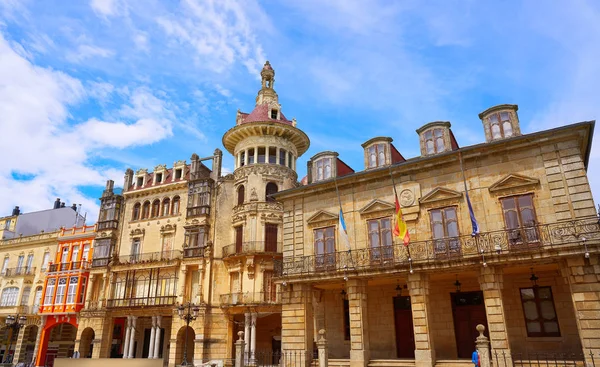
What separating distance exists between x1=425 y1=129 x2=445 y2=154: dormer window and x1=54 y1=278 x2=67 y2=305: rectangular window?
115 ft

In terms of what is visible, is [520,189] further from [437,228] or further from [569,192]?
[437,228]

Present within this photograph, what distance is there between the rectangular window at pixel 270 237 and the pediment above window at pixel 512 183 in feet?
59.0

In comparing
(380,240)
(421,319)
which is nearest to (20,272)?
(380,240)

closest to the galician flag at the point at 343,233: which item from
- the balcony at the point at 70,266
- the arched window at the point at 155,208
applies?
the arched window at the point at 155,208

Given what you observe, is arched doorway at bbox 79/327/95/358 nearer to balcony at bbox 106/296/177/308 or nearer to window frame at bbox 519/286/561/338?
balcony at bbox 106/296/177/308

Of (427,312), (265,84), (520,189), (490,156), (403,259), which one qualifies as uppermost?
(265,84)

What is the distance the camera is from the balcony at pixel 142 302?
109ft

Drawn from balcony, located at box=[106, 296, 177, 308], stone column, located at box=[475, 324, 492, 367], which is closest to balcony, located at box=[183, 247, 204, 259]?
balcony, located at box=[106, 296, 177, 308]

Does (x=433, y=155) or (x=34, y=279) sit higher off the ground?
(x=433, y=155)

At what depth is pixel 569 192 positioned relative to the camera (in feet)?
52.8

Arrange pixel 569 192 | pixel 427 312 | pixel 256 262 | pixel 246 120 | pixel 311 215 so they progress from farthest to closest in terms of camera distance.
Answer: pixel 246 120 < pixel 256 262 < pixel 311 215 < pixel 427 312 < pixel 569 192

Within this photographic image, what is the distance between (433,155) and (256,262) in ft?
55.7

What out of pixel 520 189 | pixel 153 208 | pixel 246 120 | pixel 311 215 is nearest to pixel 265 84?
pixel 246 120

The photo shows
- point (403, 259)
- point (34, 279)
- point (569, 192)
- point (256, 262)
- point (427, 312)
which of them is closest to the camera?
point (569, 192)
